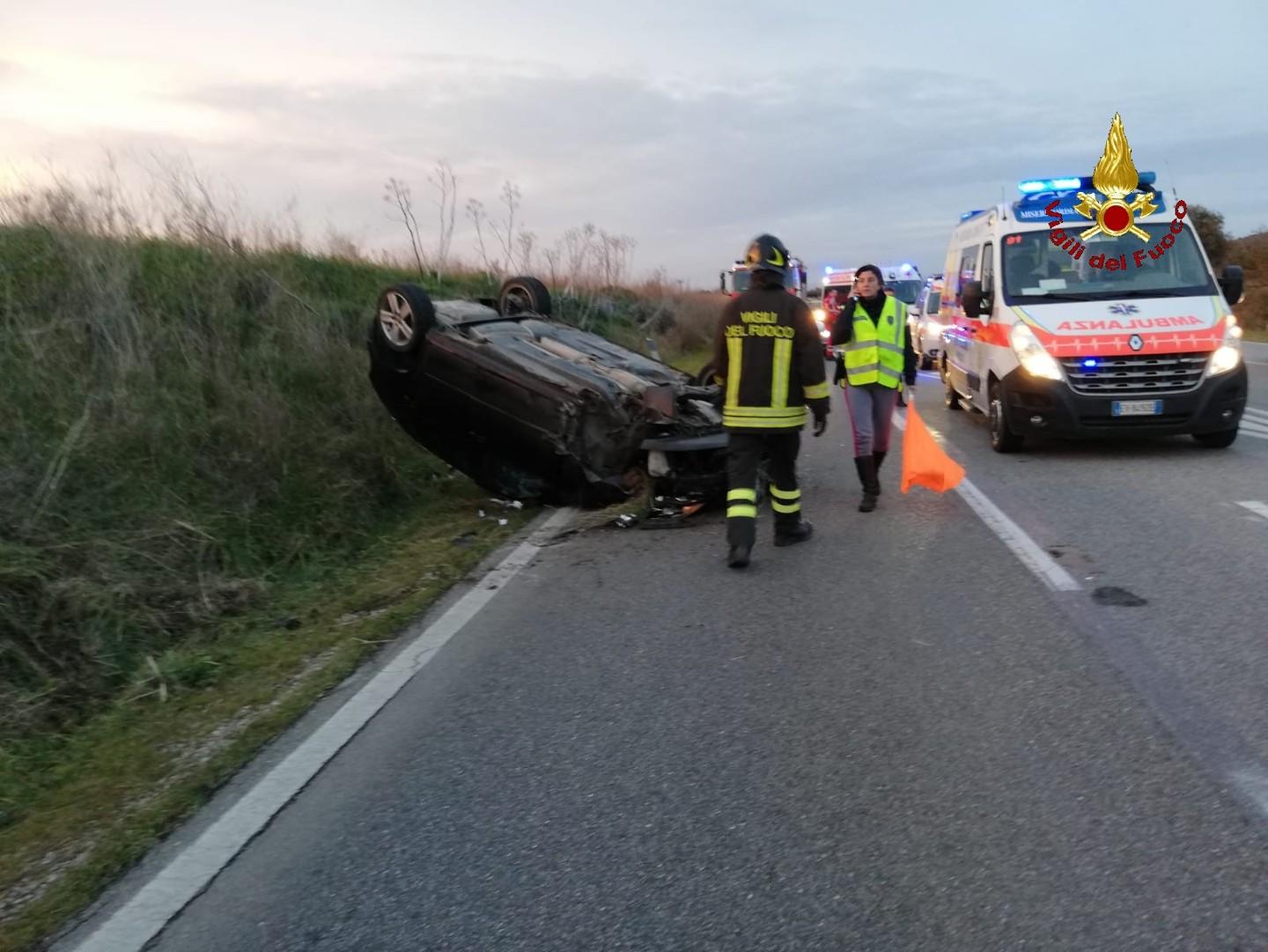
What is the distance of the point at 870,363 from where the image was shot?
336 inches

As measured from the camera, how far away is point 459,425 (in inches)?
350

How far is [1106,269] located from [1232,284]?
110 centimetres

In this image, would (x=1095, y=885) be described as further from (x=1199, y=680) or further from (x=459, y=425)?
(x=459, y=425)

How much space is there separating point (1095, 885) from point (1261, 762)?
1.09 meters

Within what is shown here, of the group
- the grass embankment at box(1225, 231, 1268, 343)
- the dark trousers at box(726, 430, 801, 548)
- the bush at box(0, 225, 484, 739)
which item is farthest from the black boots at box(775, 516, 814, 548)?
the grass embankment at box(1225, 231, 1268, 343)

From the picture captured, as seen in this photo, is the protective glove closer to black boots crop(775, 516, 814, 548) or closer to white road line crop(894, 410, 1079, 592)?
black boots crop(775, 516, 814, 548)

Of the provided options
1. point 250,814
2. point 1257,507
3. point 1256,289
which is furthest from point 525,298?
point 1256,289

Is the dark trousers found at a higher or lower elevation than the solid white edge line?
higher

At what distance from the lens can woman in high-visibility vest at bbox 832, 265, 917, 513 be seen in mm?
8539

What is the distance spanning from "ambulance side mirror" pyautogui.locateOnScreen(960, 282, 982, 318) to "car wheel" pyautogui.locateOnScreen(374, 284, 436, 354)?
17.6ft

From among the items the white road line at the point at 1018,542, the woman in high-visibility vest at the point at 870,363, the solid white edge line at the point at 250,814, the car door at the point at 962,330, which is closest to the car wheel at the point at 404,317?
the woman in high-visibility vest at the point at 870,363

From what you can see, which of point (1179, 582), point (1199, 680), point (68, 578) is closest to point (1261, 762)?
point (1199, 680)

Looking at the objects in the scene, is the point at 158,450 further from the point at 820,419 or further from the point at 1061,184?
the point at 1061,184

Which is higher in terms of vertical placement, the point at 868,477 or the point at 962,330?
the point at 962,330
